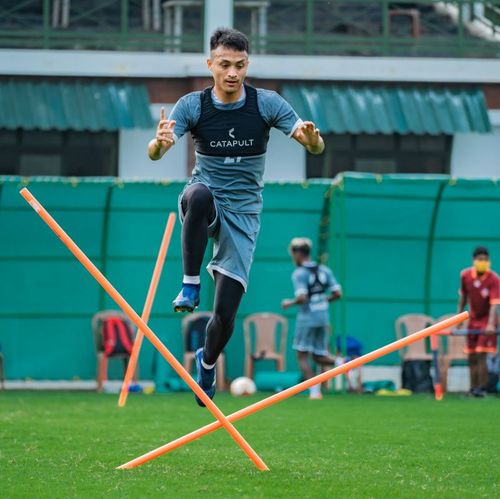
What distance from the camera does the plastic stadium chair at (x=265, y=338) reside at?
925 inches

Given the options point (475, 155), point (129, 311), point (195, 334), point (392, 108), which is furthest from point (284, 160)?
point (129, 311)

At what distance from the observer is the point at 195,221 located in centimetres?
957

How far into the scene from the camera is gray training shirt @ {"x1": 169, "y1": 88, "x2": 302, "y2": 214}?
977 centimetres

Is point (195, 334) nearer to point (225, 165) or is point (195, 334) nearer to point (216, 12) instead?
point (216, 12)

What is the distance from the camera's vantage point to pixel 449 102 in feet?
91.1

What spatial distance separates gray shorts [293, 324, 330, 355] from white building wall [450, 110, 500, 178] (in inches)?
315

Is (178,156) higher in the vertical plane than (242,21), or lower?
lower

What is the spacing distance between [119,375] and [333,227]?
4229 millimetres

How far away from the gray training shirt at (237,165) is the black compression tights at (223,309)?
50cm

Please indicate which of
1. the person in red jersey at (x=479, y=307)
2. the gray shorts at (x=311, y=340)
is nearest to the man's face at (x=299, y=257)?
the gray shorts at (x=311, y=340)

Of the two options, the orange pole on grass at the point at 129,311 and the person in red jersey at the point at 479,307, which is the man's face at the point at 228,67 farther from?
the person in red jersey at the point at 479,307

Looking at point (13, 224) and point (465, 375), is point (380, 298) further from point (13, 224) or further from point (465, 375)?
point (13, 224)

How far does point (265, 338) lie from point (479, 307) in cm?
403

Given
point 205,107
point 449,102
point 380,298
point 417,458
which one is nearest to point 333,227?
point 380,298
